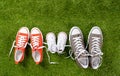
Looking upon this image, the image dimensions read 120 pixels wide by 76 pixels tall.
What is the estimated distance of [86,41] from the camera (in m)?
2.72

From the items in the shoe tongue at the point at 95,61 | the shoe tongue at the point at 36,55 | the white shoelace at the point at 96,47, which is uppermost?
the white shoelace at the point at 96,47

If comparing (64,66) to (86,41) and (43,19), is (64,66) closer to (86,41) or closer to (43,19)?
(86,41)

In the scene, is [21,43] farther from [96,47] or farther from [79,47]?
[96,47]

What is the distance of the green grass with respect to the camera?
269 cm

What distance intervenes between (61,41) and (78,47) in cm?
19

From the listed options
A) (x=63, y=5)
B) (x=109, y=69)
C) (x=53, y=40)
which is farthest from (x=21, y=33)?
(x=109, y=69)

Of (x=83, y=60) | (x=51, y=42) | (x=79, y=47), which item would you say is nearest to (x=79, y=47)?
(x=79, y=47)

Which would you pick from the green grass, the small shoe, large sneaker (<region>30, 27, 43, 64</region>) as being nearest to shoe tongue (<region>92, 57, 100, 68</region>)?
the green grass

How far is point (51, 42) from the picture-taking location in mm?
2680

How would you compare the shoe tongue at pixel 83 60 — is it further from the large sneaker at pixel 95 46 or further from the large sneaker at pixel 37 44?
the large sneaker at pixel 37 44

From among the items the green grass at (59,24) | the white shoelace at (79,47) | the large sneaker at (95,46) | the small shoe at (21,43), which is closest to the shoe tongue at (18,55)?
the small shoe at (21,43)

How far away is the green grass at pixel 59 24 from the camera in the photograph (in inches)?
106

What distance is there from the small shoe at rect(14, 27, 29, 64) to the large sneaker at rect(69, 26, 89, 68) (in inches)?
18.4

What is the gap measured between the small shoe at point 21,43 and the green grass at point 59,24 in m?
0.07
